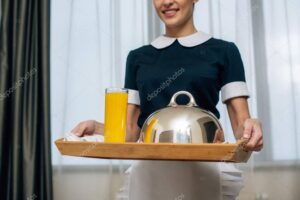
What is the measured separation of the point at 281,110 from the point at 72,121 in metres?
0.98

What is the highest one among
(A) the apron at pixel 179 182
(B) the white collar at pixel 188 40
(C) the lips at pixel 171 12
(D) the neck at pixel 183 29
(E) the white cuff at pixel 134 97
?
(C) the lips at pixel 171 12

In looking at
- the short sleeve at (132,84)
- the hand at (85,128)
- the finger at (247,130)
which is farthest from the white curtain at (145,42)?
the finger at (247,130)

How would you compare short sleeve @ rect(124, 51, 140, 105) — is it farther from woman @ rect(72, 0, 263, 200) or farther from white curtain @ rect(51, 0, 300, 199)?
white curtain @ rect(51, 0, 300, 199)

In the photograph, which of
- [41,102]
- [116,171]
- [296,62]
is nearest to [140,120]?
[116,171]

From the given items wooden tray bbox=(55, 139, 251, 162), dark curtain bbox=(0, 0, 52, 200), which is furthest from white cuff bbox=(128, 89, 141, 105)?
dark curtain bbox=(0, 0, 52, 200)

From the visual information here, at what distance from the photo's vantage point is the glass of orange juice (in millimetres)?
835

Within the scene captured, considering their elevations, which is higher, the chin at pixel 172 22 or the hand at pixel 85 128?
the chin at pixel 172 22

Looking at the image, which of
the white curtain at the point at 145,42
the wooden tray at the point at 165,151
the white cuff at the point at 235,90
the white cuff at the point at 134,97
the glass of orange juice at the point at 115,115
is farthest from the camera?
the white curtain at the point at 145,42

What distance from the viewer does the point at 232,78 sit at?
3.48ft

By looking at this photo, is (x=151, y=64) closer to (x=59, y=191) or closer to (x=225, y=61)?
(x=225, y=61)

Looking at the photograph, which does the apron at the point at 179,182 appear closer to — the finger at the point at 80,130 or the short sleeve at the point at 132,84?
the finger at the point at 80,130

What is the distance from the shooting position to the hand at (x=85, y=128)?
89 cm

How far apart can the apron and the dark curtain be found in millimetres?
985

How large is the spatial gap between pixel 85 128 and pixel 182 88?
0.30 m
